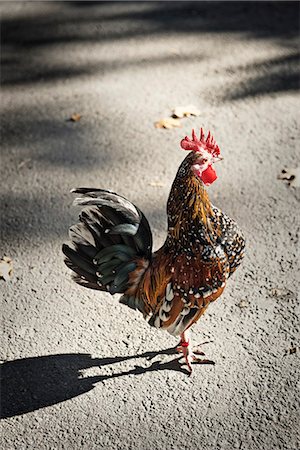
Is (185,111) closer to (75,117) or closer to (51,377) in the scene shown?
(75,117)

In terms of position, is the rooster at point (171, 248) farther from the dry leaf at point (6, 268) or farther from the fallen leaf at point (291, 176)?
the fallen leaf at point (291, 176)

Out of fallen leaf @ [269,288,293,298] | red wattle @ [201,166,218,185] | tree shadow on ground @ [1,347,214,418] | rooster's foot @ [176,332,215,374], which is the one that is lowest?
tree shadow on ground @ [1,347,214,418]

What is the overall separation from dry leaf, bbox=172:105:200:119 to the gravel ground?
0.27ft

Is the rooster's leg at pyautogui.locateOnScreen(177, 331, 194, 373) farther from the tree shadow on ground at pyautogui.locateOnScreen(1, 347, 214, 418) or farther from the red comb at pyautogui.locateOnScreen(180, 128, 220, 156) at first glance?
the red comb at pyautogui.locateOnScreen(180, 128, 220, 156)

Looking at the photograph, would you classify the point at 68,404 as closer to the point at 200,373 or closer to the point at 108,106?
the point at 200,373

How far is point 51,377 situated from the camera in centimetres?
401

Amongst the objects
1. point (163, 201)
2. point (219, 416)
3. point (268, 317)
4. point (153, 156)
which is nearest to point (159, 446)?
point (219, 416)

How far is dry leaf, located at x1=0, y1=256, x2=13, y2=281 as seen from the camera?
4.68 meters

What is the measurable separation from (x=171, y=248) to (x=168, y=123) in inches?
102

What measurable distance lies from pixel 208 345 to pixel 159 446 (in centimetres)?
80

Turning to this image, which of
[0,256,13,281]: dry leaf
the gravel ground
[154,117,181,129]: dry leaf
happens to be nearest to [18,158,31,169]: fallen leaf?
the gravel ground

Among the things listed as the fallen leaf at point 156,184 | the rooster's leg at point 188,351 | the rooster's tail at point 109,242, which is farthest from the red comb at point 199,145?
the fallen leaf at point 156,184

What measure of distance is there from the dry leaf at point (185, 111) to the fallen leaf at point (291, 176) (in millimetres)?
1182

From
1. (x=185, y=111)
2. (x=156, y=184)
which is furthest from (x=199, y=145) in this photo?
(x=185, y=111)
